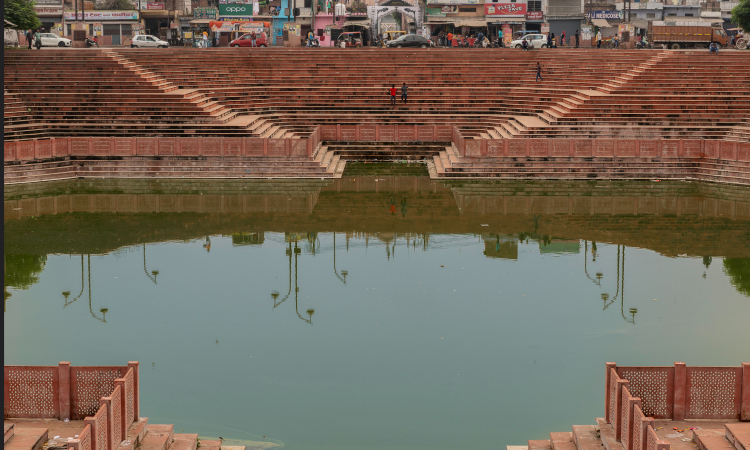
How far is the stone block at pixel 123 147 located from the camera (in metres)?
34.1

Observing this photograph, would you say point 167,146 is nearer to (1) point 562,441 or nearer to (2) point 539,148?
(2) point 539,148

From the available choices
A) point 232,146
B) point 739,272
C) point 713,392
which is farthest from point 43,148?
point 713,392

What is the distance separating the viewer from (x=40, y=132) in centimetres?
3666

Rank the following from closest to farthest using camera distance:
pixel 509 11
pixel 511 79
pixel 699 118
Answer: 1. pixel 699 118
2. pixel 511 79
3. pixel 509 11

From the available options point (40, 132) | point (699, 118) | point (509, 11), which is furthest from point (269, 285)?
point (509, 11)

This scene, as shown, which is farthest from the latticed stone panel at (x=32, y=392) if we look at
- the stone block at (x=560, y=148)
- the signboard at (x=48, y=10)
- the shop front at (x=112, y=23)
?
the signboard at (x=48, y=10)

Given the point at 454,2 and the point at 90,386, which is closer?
the point at 90,386

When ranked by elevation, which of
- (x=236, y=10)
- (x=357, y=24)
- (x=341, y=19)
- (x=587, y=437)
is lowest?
(x=587, y=437)

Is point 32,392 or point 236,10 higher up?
point 236,10

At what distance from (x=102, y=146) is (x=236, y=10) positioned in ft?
141

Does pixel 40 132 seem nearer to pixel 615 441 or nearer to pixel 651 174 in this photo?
pixel 651 174

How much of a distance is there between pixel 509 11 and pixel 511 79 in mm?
32413

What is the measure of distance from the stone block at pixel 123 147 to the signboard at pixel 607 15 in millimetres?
53701

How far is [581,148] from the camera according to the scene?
33781 mm
